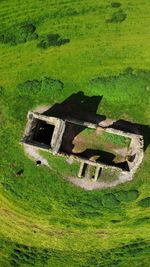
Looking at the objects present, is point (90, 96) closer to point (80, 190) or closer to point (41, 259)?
point (80, 190)

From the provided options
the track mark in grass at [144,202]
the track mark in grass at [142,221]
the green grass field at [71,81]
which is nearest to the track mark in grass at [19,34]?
→ the green grass field at [71,81]

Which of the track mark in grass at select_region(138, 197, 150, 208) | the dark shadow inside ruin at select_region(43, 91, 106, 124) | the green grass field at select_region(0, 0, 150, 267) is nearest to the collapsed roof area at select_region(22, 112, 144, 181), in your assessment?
the dark shadow inside ruin at select_region(43, 91, 106, 124)

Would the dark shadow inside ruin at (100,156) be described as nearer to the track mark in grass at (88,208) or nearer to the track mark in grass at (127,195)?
the track mark in grass at (127,195)

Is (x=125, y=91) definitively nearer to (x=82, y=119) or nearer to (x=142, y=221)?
(x=82, y=119)

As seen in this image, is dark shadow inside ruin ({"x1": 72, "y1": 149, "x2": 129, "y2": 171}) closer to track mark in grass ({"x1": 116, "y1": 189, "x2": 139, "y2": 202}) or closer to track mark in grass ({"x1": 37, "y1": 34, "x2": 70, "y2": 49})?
track mark in grass ({"x1": 116, "y1": 189, "x2": 139, "y2": 202})

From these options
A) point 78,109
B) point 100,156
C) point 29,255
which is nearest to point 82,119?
point 78,109
